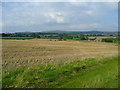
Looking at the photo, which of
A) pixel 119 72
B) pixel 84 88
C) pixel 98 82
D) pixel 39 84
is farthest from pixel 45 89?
pixel 119 72

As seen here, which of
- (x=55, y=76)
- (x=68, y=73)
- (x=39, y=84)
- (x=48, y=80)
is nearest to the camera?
(x=39, y=84)

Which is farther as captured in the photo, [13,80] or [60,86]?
[13,80]

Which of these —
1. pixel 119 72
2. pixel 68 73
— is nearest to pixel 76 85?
pixel 68 73

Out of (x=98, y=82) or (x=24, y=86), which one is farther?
(x=98, y=82)

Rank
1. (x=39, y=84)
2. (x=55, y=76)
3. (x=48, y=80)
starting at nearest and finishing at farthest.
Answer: (x=39, y=84)
(x=48, y=80)
(x=55, y=76)

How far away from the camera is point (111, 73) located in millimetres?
8812

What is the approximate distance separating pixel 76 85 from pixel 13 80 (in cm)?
304

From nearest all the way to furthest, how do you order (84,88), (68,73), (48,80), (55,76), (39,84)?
(84,88) → (39,84) → (48,80) → (55,76) → (68,73)

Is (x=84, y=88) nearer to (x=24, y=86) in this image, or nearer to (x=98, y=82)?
(x=98, y=82)

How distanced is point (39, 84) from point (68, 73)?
8.17 ft

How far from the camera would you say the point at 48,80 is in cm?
769

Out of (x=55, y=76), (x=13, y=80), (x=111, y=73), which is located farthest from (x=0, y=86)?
(x=111, y=73)

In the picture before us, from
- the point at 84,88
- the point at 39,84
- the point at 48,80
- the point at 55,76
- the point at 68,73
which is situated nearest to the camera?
the point at 84,88

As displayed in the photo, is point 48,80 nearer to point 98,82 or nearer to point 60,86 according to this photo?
point 60,86
